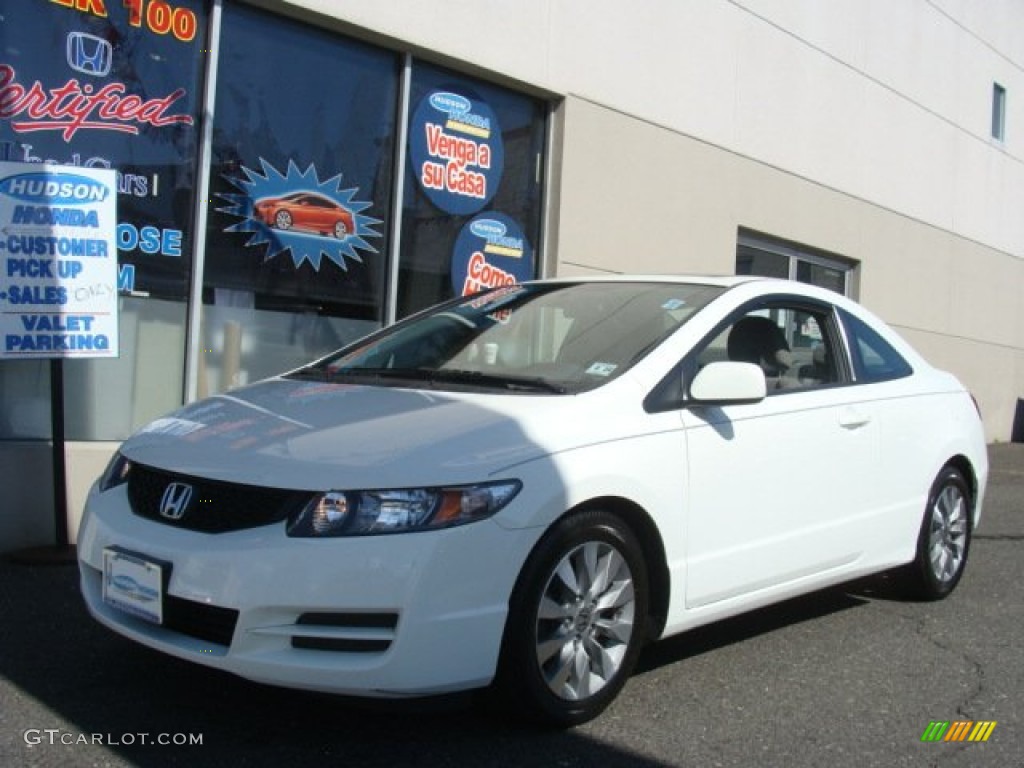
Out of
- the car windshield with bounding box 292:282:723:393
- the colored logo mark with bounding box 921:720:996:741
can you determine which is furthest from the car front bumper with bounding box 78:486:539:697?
the colored logo mark with bounding box 921:720:996:741

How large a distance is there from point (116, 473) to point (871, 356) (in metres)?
3.38

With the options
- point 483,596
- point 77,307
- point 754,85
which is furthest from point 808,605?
point 754,85

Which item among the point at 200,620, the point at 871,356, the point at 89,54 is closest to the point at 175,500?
the point at 200,620

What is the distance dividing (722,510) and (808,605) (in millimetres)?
1670

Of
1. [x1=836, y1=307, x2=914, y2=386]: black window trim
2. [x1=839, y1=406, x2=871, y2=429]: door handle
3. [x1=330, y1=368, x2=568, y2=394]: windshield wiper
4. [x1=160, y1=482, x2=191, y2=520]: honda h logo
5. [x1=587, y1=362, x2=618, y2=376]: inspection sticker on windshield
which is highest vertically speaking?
[x1=836, y1=307, x2=914, y2=386]: black window trim

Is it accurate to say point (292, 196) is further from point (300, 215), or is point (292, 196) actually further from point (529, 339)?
point (529, 339)

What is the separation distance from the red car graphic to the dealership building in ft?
0.05

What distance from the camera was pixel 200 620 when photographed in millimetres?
3109

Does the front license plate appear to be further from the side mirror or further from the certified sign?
the certified sign

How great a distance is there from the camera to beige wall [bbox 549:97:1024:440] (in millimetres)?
9102

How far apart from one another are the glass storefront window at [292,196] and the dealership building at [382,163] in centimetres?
2

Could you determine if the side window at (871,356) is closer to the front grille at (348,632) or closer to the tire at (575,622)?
the tire at (575,622)

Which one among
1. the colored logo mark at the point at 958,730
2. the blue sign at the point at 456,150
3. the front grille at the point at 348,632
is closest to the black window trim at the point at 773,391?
the front grille at the point at 348,632

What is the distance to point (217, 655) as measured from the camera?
3.03 m
